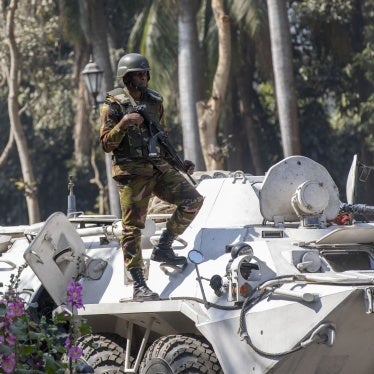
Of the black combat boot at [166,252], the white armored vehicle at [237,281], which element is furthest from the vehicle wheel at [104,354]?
the black combat boot at [166,252]

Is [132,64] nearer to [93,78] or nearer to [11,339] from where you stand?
[11,339]

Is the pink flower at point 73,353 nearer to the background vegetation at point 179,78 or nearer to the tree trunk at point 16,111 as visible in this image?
the tree trunk at point 16,111

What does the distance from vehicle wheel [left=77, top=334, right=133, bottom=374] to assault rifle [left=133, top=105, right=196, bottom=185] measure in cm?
162

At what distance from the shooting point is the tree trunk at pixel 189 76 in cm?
2645

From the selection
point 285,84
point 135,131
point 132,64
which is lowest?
point 285,84

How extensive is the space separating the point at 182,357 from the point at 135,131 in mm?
2042

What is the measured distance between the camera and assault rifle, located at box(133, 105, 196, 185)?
12.7 metres

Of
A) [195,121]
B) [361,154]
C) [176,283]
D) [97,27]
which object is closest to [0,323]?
[176,283]

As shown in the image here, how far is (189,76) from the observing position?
26.4 m

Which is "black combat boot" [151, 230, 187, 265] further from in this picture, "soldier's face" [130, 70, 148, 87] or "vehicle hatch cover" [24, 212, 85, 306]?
"soldier's face" [130, 70, 148, 87]

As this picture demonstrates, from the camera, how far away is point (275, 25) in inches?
969

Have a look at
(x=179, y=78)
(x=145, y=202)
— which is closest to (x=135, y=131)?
(x=145, y=202)

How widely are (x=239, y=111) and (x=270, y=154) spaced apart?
4.10ft

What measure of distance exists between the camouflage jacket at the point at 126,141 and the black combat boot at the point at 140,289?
2.82ft
